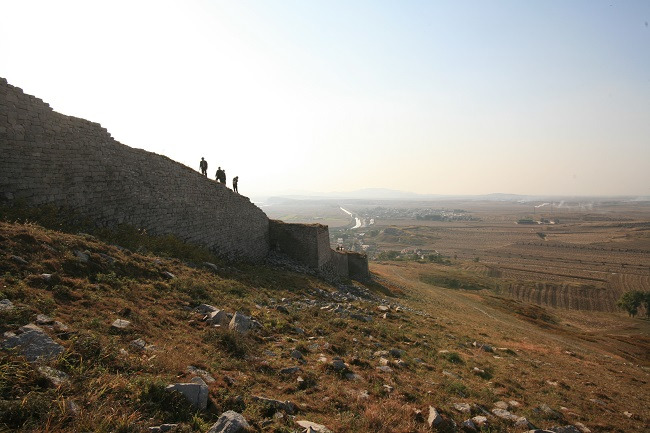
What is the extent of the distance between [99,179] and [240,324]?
848 centimetres

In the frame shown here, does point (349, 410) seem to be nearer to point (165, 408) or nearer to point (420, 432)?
point (420, 432)

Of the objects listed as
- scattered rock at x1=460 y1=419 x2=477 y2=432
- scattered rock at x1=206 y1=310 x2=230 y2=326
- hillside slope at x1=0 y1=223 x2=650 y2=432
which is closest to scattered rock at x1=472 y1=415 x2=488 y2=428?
hillside slope at x1=0 y1=223 x2=650 y2=432

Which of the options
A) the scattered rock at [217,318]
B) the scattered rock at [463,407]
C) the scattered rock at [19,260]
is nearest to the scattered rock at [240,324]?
the scattered rock at [217,318]

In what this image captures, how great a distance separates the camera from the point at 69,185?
35.7ft

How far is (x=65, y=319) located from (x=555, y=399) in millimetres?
11403

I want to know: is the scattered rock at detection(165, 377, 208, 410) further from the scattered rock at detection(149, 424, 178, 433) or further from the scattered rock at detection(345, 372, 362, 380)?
the scattered rock at detection(345, 372, 362, 380)

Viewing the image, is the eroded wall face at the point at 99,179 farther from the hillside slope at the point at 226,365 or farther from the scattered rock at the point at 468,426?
the scattered rock at the point at 468,426

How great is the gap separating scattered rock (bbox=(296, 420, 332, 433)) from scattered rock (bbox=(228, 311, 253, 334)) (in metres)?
3.37

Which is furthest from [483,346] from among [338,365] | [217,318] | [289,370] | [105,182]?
[105,182]

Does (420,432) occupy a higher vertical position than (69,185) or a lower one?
lower

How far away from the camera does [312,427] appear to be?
470 centimetres

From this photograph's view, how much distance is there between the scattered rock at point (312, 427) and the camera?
4583 mm

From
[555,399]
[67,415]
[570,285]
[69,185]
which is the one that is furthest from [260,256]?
[570,285]

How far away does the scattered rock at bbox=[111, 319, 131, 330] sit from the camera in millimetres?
5912
